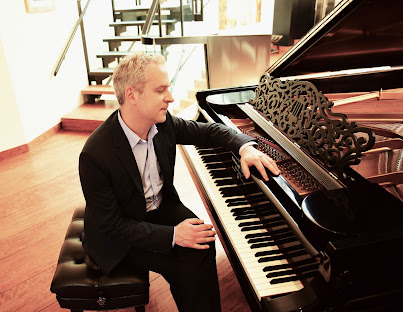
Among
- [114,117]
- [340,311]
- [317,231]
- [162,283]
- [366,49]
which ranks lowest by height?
[162,283]

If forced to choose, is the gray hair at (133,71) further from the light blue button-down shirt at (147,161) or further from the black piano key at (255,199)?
the black piano key at (255,199)

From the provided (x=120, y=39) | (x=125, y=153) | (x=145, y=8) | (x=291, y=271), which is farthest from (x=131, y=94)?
(x=145, y=8)

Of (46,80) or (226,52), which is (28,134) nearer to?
(46,80)

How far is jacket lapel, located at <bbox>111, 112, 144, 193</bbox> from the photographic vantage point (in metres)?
1.58

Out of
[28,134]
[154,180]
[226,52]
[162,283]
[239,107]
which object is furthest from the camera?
[226,52]

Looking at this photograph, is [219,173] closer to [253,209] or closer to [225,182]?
[225,182]

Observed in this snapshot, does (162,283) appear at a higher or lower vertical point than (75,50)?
lower

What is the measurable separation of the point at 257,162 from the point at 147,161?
1.81ft

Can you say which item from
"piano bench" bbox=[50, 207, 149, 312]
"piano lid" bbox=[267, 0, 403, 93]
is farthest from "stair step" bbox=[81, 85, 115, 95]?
"piano bench" bbox=[50, 207, 149, 312]

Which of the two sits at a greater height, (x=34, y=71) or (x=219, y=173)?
(x=34, y=71)

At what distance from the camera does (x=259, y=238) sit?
1402mm

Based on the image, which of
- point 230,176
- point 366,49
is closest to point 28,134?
point 230,176

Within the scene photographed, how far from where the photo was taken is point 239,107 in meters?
2.19

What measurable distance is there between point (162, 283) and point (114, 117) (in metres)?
1.25
